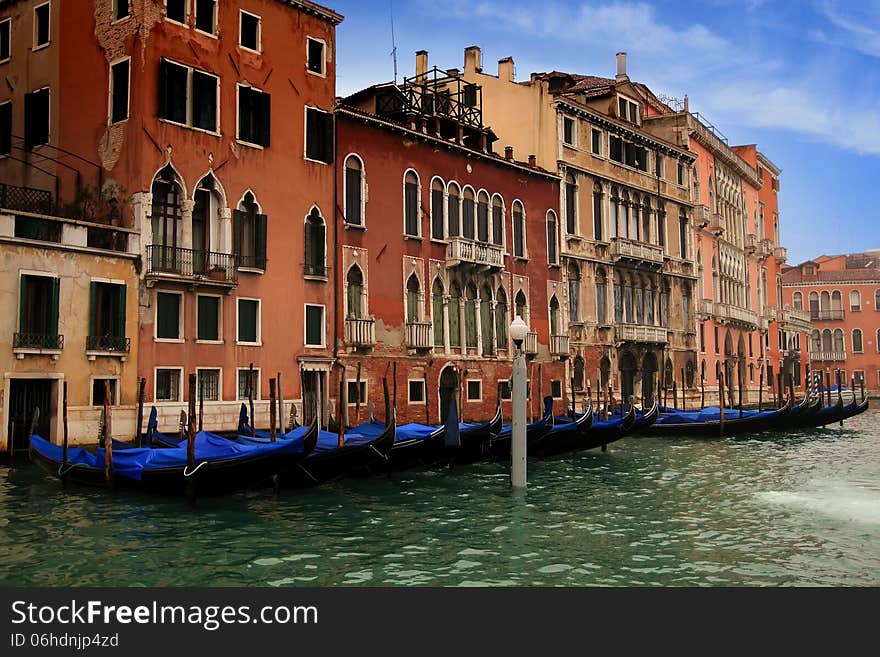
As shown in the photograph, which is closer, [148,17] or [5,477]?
[5,477]

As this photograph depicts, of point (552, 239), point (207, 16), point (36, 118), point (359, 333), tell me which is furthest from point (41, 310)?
point (552, 239)

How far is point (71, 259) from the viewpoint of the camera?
13703mm

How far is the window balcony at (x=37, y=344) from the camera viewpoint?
13062 millimetres

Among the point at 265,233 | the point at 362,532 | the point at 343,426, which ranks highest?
the point at 265,233

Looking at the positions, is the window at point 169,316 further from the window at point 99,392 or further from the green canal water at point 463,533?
the green canal water at point 463,533

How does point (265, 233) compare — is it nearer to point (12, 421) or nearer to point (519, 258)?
point (12, 421)

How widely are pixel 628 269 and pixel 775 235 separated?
16.3 m

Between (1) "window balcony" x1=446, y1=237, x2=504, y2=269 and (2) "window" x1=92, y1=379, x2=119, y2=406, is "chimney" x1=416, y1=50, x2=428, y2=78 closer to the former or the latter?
(1) "window balcony" x1=446, y1=237, x2=504, y2=269

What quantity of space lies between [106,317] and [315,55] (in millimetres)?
6684

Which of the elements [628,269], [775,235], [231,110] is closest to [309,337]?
[231,110]

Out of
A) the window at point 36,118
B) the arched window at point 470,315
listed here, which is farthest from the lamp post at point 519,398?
the window at point 36,118

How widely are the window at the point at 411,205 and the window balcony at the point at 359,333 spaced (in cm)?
242

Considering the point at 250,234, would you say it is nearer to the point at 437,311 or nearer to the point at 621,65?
the point at 437,311

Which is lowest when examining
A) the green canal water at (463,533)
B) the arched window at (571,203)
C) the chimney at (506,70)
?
the green canal water at (463,533)
